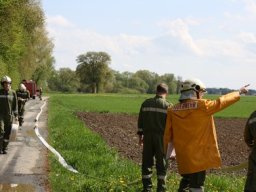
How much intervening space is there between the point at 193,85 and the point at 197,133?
0.68 m

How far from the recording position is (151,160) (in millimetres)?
9430

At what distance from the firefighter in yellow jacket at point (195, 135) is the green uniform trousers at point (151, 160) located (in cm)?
194

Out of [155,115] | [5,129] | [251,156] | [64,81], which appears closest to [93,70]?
[64,81]

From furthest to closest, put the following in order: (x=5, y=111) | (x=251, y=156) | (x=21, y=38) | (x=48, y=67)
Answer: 1. (x=48, y=67)
2. (x=21, y=38)
3. (x=5, y=111)
4. (x=251, y=156)

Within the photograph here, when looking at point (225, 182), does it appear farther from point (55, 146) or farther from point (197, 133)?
point (55, 146)

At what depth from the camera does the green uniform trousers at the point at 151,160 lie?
9.21 m

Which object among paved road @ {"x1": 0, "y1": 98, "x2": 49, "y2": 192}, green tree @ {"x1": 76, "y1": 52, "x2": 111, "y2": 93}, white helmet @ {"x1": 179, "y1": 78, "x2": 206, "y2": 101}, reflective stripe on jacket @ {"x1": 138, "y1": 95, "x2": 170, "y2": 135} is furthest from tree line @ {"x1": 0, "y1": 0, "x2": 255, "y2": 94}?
white helmet @ {"x1": 179, "y1": 78, "x2": 206, "y2": 101}

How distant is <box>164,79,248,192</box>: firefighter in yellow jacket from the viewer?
7.10 meters

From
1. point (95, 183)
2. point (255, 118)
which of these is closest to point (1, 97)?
point (95, 183)

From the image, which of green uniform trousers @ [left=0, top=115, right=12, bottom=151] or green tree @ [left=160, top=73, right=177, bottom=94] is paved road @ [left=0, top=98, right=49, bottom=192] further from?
green tree @ [left=160, top=73, right=177, bottom=94]

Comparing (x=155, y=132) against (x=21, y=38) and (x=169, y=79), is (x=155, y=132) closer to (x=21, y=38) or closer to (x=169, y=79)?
(x=21, y=38)

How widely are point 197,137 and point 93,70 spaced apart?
500 ft

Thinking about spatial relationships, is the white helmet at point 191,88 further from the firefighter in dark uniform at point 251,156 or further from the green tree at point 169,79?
the green tree at point 169,79

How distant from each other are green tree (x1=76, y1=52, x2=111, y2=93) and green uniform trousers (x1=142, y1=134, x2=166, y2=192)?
148m
